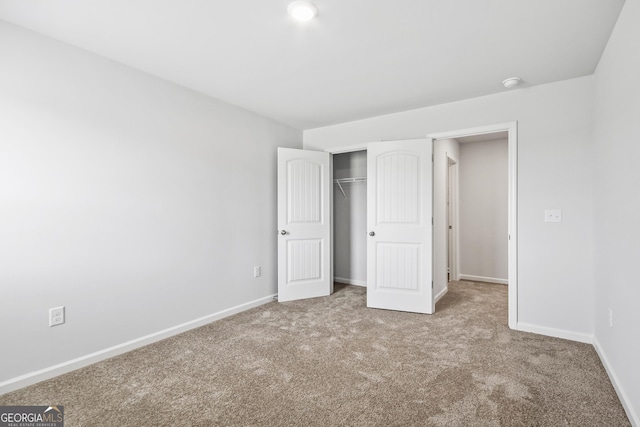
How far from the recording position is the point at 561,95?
9.42ft

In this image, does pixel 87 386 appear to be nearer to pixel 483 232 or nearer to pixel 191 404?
pixel 191 404

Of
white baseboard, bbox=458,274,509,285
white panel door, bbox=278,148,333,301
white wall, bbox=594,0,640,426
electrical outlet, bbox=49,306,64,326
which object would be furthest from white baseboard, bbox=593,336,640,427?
electrical outlet, bbox=49,306,64,326

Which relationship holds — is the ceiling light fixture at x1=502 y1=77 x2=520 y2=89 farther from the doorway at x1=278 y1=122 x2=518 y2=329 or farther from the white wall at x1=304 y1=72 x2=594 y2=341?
the doorway at x1=278 y1=122 x2=518 y2=329

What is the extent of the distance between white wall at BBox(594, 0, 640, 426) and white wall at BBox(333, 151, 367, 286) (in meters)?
2.85

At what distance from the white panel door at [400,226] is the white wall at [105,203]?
1.61m

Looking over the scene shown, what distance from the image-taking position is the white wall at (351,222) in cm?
491

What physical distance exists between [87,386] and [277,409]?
133cm

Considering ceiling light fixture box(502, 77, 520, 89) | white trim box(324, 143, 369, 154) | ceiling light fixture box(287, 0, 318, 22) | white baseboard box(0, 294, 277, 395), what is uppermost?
ceiling light fixture box(287, 0, 318, 22)

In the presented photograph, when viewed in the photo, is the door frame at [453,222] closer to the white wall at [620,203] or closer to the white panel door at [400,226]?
the white panel door at [400,226]

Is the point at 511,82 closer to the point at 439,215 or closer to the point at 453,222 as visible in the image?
the point at 439,215

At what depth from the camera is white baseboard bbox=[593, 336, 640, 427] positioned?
1649 mm

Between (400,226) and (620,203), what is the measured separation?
1.99 metres

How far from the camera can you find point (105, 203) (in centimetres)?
248

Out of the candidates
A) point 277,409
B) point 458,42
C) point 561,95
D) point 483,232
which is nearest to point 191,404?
point 277,409
